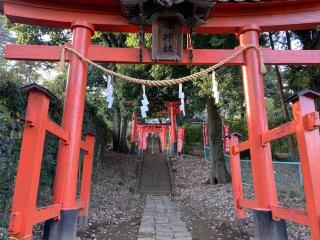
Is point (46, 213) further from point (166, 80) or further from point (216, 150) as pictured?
point (216, 150)

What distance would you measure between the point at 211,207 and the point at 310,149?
5.54 meters

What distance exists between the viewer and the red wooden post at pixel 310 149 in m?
3.07

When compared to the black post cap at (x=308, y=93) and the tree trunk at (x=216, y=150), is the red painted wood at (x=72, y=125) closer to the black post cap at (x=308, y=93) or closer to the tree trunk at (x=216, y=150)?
the black post cap at (x=308, y=93)

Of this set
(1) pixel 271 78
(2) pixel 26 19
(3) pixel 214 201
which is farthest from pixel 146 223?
(1) pixel 271 78

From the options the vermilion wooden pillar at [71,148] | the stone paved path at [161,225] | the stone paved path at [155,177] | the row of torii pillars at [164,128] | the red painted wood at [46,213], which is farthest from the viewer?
the row of torii pillars at [164,128]

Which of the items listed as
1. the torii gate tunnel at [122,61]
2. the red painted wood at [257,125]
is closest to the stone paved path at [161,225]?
the torii gate tunnel at [122,61]

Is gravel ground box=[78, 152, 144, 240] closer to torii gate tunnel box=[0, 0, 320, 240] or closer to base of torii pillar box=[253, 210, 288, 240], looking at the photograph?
torii gate tunnel box=[0, 0, 320, 240]

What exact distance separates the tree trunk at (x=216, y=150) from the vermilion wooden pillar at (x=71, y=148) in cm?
717

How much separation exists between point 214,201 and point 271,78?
17.2 meters

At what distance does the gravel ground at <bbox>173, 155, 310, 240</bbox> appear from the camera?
5711 mm

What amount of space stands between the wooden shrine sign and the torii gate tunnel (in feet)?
0.54

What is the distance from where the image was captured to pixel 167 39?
5.17m

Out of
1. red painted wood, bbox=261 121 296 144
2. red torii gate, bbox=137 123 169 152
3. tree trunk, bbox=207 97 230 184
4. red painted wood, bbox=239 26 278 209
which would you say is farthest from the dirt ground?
red torii gate, bbox=137 123 169 152

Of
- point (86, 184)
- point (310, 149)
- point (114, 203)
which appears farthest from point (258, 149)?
point (114, 203)
